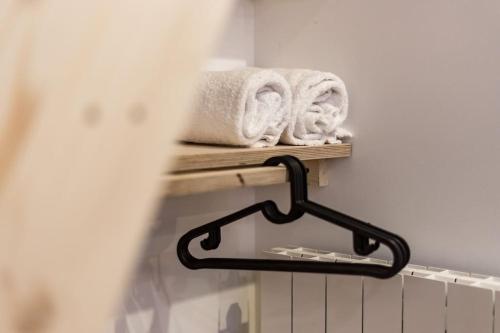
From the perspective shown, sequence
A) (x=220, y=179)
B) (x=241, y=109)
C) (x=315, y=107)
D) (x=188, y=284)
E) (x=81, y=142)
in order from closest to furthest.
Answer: (x=81, y=142), (x=220, y=179), (x=241, y=109), (x=315, y=107), (x=188, y=284)

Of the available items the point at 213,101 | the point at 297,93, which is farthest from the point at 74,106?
the point at 297,93

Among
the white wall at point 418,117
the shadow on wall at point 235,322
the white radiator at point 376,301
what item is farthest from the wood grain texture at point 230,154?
the shadow on wall at point 235,322

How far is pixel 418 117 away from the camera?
117 cm

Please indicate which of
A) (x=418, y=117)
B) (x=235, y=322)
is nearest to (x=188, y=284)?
(x=235, y=322)

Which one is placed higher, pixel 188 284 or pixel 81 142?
pixel 81 142

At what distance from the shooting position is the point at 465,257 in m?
1.13

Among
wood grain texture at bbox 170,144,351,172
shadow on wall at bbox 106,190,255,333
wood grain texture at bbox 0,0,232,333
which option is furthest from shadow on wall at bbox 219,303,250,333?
wood grain texture at bbox 0,0,232,333

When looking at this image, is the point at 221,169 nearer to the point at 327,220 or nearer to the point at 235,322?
the point at 327,220

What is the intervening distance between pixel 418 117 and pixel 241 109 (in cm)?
37

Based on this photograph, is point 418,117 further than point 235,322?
No

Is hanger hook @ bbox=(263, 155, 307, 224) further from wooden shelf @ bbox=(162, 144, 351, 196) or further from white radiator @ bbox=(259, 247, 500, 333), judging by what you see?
white radiator @ bbox=(259, 247, 500, 333)

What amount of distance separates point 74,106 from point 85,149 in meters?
0.02

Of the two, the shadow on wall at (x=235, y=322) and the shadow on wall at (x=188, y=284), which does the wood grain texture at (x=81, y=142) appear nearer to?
the shadow on wall at (x=188, y=284)

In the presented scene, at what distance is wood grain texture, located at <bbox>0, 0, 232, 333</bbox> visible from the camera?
0.91 ft
